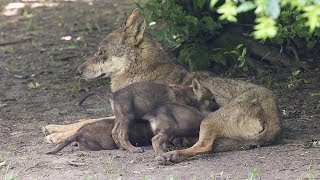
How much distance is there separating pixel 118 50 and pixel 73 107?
4.22 feet

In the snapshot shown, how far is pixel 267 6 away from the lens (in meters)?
3.71

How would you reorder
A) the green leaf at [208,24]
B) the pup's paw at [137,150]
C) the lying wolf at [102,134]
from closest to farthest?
1. the pup's paw at [137,150]
2. the lying wolf at [102,134]
3. the green leaf at [208,24]

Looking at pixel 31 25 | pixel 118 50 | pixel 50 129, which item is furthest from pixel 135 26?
pixel 31 25

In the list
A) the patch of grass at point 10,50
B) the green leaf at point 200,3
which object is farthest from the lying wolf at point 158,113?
the patch of grass at point 10,50

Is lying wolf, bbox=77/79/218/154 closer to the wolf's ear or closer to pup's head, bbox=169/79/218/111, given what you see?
pup's head, bbox=169/79/218/111

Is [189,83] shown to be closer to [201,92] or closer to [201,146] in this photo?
[201,92]

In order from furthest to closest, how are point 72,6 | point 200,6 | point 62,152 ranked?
point 72,6
point 200,6
point 62,152

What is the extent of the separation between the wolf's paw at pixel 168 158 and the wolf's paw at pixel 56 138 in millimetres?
1470

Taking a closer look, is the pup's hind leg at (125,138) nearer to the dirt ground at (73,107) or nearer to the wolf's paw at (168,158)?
the dirt ground at (73,107)

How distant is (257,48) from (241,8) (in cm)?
673

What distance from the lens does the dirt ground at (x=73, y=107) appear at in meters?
6.64

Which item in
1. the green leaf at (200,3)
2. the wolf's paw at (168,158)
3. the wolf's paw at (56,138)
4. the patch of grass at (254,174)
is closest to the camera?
the patch of grass at (254,174)

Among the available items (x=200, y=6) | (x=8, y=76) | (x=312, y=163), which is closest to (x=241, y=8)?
(x=312, y=163)

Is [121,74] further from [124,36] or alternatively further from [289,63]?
[289,63]
